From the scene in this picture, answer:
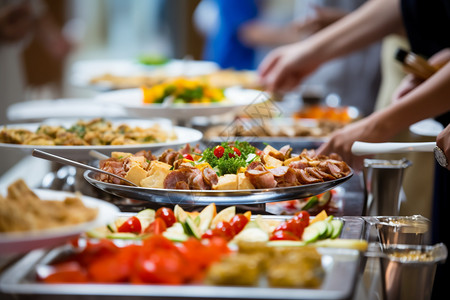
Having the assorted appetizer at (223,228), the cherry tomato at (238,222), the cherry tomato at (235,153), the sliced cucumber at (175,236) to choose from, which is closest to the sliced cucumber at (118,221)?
the assorted appetizer at (223,228)

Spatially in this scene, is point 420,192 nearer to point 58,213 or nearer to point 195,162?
point 195,162

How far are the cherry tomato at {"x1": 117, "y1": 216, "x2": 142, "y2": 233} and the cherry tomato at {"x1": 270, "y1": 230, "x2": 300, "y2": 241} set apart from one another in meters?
0.26

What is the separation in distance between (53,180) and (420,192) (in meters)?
1.33

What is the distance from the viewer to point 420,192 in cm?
217

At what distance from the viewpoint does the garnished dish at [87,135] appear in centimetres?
166

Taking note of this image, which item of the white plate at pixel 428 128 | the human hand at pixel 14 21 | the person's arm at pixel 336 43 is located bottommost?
the white plate at pixel 428 128

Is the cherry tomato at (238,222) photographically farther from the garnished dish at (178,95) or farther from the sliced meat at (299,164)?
the garnished dish at (178,95)

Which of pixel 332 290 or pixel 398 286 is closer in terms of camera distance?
pixel 332 290

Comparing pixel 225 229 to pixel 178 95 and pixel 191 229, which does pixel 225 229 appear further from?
pixel 178 95

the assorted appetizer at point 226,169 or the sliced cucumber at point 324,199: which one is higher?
the assorted appetizer at point 226,169

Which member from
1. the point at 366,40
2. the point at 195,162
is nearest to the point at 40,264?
the point at 195,162

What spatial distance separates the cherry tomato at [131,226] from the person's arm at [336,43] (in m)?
1.59

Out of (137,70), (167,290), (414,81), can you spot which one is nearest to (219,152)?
(167,290)

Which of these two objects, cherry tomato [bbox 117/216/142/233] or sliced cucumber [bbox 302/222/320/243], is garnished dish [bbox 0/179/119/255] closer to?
cherry tomato [bbox 117/216/142/233]
